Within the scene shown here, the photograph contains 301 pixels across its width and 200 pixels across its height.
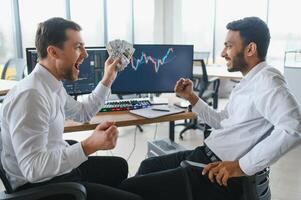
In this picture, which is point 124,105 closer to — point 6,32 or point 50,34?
point 50,34

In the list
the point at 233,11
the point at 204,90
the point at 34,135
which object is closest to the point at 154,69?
the point at 34,135

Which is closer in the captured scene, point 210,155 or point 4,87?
point 210,155

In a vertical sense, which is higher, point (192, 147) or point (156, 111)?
point (156, 111)

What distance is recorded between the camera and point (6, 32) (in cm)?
540

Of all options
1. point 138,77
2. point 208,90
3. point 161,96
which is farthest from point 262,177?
point 208,90

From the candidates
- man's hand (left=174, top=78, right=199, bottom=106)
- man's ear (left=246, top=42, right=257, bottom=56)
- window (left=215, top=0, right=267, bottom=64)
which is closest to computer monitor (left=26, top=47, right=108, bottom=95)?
man's hand (left=174, top=78, right=199, bottom=106)

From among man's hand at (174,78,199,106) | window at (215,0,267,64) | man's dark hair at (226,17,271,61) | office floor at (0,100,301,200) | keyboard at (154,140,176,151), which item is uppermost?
window at (215,0,267,64)

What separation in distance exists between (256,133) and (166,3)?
19.4ft

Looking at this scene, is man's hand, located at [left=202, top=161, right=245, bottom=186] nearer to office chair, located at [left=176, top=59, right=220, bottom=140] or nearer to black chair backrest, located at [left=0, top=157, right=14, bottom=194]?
black chair backrest, located at [left=0, top=157, right=14, bottom=194]

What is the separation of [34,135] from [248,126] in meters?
0.92

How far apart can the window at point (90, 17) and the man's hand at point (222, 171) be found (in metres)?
5.09

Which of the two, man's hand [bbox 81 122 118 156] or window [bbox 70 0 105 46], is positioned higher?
window [bbox 70 0 105 46]

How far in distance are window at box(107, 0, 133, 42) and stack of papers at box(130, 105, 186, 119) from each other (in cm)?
474

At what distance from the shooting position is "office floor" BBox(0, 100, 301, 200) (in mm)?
2647
